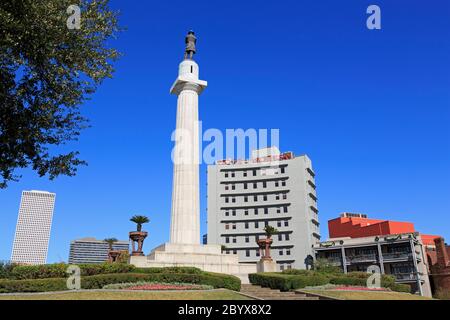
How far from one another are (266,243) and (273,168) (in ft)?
169

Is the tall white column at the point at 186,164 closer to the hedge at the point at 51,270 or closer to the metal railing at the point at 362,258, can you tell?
the hedge at the point at 51,270

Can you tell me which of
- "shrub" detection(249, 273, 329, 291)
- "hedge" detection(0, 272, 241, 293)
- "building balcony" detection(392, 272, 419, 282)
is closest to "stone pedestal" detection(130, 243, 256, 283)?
"shrub" detection(249, 273, 329, 291)

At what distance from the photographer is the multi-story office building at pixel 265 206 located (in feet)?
260

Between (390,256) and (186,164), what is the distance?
44228 millimetres

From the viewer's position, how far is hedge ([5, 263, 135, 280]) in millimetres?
24484

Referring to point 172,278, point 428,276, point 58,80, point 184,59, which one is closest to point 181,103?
point 184,59

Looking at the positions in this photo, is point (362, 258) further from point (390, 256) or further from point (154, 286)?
point (154, 286)

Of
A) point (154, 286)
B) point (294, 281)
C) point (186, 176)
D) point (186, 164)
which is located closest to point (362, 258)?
point (186, 176)

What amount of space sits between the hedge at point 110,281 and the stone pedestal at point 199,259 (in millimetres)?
9380

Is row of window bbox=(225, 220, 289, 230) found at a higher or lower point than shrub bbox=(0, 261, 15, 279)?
higher

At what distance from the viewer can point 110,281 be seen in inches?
883

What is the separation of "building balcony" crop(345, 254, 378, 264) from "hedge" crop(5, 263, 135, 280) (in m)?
52.7

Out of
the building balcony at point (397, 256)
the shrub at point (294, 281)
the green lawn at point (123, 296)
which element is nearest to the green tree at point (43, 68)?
the green lawn at point (123, 296)

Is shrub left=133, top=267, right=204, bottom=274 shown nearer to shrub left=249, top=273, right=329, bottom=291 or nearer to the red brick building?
shrub left=249, top=273, right=329, bottom=291
